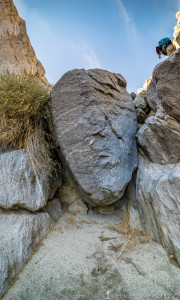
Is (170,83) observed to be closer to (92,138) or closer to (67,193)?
(92,138)

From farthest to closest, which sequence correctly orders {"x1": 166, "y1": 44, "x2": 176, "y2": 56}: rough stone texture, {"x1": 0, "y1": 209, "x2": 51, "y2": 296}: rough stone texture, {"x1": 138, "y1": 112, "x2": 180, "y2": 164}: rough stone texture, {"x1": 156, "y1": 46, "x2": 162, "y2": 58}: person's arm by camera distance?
{"x1": 156, "y1": 46, "x2": 162, "y2": 58}: person's arm → {"x1": 166, "y1": 44, "x2": 176, "y2": 56}: rough stone texture → {"x1": 138, "y1": 112, "x2": 180, "y2": 164}: rough stone texture → {"x1": 0, "y1": 209, "x2": 51, "y2": 296}: rough stone texture

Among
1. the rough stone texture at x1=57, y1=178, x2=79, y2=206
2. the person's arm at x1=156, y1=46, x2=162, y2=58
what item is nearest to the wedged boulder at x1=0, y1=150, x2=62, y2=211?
the rough stone texture at x1=57, y1=178, x2=79, y2=206

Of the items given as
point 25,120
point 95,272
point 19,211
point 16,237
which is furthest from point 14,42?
A: point 95,272

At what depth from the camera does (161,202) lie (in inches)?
114

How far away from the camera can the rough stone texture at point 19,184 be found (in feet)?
10.1

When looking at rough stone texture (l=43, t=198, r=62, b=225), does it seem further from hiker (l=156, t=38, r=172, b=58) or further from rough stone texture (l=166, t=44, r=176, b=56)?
hiker (l=156, t=38, r=172, b=58)

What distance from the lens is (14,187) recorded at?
318 centimetres

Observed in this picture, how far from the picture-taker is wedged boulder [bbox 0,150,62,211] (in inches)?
121

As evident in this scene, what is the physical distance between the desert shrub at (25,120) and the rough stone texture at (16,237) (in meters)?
0.99

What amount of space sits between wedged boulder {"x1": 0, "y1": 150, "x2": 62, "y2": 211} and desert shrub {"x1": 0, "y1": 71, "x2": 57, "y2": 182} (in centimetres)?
19

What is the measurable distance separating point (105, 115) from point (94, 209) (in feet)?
8.99

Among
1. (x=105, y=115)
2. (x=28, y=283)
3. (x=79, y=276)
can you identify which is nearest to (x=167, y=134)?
(x=105, y=115)

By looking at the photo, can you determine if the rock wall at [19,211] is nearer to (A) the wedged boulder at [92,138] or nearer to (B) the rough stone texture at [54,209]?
(B) the rough stone texture at [54,209]

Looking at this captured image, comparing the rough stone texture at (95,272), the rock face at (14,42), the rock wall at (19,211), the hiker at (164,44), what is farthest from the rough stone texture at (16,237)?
the hiker at (164,44)
